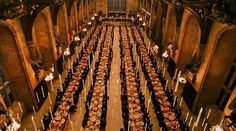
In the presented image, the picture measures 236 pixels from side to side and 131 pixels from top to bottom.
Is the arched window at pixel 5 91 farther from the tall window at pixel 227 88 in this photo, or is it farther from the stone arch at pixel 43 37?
the tall window at pixel 227 88

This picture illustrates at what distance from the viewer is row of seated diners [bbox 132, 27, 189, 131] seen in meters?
9.41

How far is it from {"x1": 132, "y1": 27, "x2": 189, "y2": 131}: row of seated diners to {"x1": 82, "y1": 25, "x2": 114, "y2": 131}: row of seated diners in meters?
2.81

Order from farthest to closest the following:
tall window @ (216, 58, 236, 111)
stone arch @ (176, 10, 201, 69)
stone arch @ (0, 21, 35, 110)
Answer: stone arch @ (176, 10, 201, 69)
tall window @ (216, 58, 236, 111)
stone arch @ (0, 21, 35, 110)

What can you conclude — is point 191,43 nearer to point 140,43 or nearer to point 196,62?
point 196,62

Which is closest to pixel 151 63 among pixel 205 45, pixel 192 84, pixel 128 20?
pixel 192 84

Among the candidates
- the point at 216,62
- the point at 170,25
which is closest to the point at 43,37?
the point at 170,25

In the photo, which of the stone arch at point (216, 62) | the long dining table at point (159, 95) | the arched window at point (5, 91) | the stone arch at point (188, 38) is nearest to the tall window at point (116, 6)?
the long dining table at point (159, 95)

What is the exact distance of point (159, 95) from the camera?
1170 cm

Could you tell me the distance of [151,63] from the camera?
52.3 feet

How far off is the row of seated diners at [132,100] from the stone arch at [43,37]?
534 cm

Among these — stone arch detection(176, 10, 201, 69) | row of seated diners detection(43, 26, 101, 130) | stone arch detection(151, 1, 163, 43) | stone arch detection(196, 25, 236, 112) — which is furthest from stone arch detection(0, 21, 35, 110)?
stone arch detection(151, 1, 163, 43)

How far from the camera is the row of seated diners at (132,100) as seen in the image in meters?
9.41

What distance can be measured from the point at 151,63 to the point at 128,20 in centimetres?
1705

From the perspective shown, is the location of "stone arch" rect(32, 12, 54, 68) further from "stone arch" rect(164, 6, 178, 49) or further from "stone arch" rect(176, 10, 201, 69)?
"stone arch" rect(164, 6, 178, 49)
